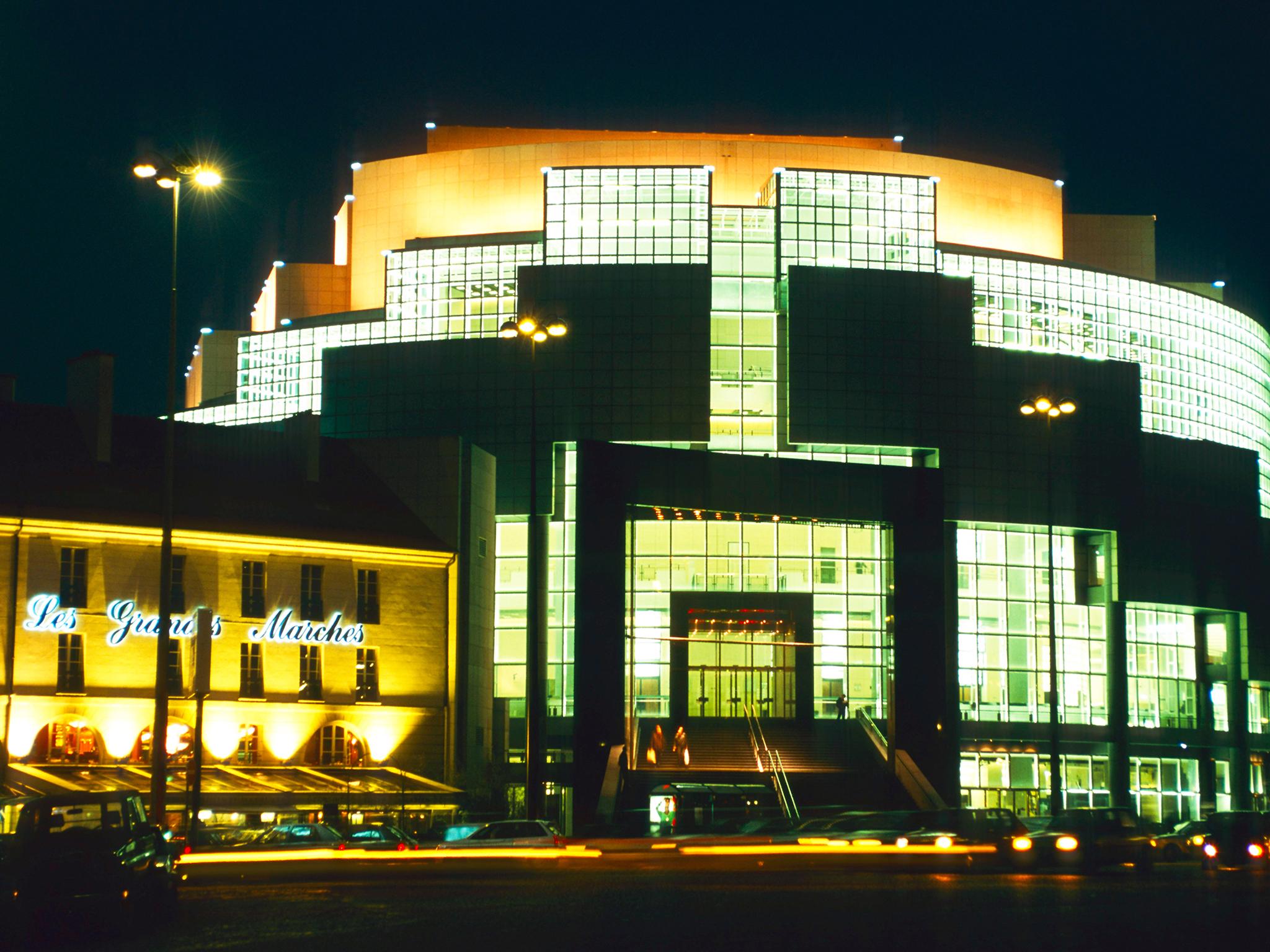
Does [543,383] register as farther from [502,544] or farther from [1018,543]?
[1018,543]

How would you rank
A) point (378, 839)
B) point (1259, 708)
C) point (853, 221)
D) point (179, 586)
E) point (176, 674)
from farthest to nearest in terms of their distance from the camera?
point (1259, 708) → point (853, 221) → point (179, 586) → point (176, 674) → point (378, 839)

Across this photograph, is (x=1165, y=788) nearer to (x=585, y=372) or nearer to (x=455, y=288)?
(x=585, y=372)

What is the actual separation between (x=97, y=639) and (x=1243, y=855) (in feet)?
118

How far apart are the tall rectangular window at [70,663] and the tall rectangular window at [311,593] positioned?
845 centimetres

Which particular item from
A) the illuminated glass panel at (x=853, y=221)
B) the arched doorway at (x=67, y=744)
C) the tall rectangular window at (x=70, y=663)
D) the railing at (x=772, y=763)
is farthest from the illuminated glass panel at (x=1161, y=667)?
the tall rectangular window at (x=70, y=663)

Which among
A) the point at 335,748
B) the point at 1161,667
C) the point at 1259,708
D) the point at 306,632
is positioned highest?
the point at 306,632

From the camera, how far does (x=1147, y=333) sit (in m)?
90.4

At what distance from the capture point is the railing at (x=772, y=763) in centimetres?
Result: 6177

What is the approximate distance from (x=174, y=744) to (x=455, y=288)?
33656mm

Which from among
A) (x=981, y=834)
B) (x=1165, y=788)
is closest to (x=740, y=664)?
(x=1165, y=788)

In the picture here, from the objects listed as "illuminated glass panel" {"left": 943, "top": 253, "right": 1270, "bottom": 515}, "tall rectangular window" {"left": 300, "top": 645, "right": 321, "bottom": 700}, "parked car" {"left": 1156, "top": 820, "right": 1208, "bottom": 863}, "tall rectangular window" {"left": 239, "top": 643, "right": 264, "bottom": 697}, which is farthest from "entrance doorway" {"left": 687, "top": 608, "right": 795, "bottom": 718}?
"parked car" {"left": 1156, "top": 820, "right": 1208, "bottom": 863}

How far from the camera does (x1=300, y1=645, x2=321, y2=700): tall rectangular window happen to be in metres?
61.2

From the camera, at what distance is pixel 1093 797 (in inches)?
3228

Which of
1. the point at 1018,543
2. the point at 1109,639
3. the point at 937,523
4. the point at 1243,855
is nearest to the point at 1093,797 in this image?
the point at 1109,639
